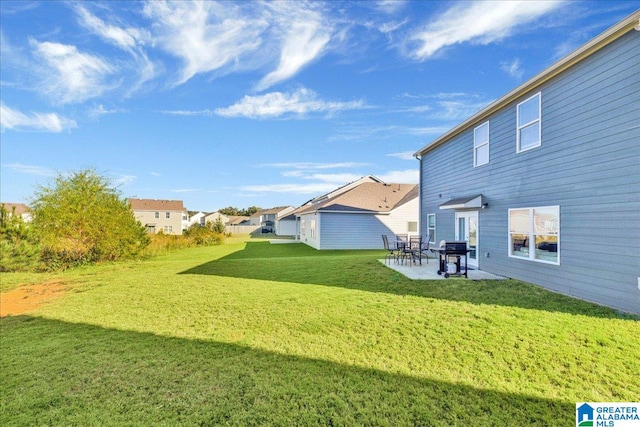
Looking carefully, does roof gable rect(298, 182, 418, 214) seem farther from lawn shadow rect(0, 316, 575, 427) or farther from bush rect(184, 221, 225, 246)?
lawn shadow rect(0, 316, 575, 427)

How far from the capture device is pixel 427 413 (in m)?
2.74

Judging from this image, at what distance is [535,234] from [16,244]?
1768cm

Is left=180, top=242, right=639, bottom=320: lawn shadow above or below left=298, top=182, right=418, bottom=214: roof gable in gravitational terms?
below

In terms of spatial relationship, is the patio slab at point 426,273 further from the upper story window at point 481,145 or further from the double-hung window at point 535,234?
the upper story window at point 481,145

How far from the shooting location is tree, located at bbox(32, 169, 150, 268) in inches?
482

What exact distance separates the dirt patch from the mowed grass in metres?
0.75

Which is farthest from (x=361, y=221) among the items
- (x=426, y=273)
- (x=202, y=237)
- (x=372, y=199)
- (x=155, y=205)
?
(x=155, y=205)

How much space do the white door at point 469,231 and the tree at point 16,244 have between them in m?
16.7

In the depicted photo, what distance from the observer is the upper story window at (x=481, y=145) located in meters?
9.83

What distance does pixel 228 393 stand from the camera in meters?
3.11

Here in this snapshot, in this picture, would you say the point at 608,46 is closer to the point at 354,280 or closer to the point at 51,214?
the point at 354,280

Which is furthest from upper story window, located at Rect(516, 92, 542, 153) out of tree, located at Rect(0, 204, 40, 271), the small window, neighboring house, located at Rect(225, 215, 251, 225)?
neighboring house, located at Rect(225, 215, 251, 225)

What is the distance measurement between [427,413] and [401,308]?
122 inches

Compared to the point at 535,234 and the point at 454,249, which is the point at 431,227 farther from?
the point at 535,234
